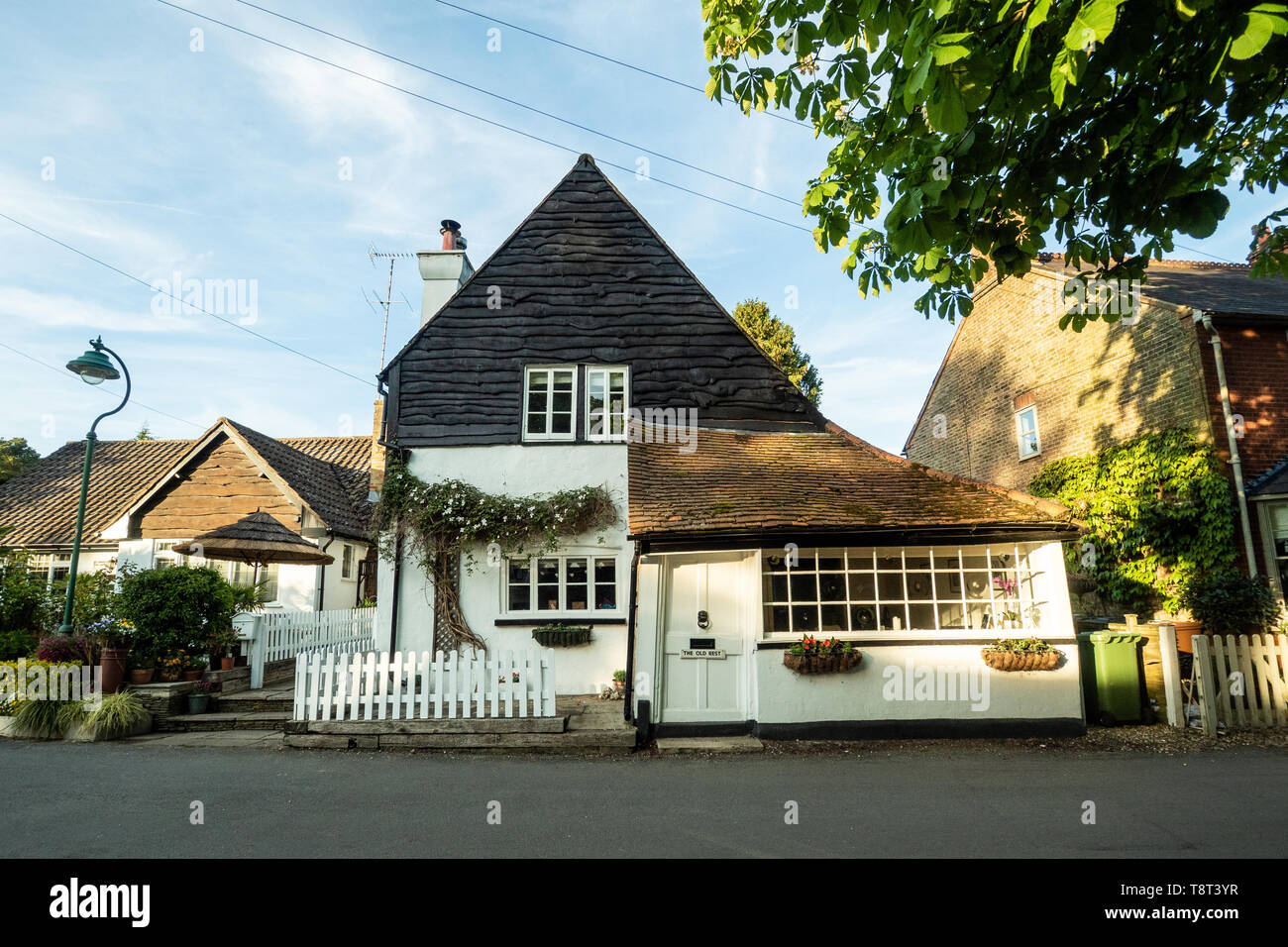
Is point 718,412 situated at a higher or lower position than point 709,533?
higher

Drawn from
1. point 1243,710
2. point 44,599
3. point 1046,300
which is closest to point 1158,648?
point 1243,710

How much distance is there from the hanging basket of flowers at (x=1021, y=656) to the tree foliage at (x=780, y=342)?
19.6 m

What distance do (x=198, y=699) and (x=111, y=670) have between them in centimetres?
126

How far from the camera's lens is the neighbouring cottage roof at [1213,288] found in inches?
532

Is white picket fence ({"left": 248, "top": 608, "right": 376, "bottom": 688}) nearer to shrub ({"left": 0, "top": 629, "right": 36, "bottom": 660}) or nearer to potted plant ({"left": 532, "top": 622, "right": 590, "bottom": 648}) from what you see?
potted plant ({"left": 532, "top": 622, "right": 590, "bottom": 648})

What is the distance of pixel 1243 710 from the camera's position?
920 centimetres

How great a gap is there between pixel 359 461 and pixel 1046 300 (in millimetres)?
19498

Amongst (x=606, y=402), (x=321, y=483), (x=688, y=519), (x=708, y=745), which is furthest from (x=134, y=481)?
(x=708, y=745)

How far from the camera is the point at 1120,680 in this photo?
31.1 feet

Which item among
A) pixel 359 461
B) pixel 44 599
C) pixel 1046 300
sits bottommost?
pixel 44 599

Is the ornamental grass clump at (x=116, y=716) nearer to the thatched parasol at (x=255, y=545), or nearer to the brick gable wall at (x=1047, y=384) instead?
the thatched parasol at (x=255, y=545)

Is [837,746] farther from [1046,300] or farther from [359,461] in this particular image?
[359,461]

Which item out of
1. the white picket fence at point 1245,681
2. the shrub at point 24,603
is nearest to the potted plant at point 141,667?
the shrub at point 24,603

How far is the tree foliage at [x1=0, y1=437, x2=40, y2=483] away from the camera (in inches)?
1166
